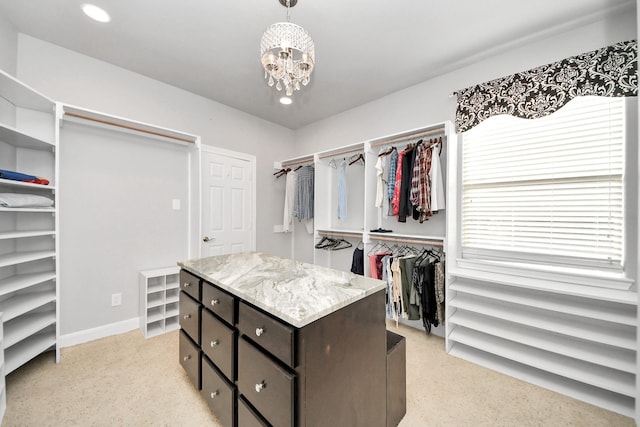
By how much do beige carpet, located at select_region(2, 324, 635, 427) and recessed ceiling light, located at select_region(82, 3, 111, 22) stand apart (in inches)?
108

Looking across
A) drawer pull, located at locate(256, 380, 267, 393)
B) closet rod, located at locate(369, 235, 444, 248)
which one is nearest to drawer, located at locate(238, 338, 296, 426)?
drawer pull, located at locate(256, 380, 267, 393)

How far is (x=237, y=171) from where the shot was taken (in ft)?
11.8

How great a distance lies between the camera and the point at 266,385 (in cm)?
109

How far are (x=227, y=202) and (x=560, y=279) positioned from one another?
11.6 ft

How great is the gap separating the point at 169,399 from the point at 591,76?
3738 millimetres

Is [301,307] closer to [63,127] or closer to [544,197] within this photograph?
[544,197]

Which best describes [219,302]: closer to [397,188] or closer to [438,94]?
[397,188]

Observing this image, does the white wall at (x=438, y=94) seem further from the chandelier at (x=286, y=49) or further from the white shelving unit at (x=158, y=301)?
the white shelving unit at (x=158, y=301)

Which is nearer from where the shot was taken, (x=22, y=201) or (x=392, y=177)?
(x=22, y=201)

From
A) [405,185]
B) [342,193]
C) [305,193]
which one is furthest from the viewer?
[305,193]

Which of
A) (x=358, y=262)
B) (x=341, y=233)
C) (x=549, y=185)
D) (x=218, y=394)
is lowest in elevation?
(x=218, y=394)

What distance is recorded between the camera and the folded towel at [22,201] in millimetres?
1677

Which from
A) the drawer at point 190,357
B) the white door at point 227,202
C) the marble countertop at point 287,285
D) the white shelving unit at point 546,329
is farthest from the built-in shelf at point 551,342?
the white door at point 227,202

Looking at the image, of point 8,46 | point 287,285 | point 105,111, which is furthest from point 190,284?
point 8,46
